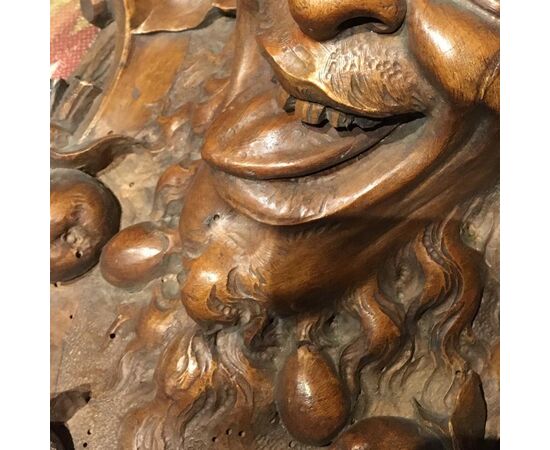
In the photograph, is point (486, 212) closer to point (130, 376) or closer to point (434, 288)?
point (434, 288)

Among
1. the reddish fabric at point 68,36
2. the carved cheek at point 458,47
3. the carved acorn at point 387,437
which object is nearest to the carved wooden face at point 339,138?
the carved cheek at point 458,47

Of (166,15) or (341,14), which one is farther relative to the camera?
(166,15)

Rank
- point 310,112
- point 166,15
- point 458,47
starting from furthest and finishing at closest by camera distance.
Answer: point 166,15
point 310,112
point 458,47

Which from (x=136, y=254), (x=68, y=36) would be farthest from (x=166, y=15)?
(x=136, y=254)

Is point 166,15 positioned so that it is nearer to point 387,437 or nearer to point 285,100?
point 285,100

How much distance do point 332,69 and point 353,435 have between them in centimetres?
34

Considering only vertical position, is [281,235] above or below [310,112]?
below

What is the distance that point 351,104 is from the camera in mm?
609

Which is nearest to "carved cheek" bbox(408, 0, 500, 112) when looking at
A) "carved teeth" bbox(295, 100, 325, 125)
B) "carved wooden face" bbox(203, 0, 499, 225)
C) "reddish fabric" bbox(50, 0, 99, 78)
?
"carved wooden face" bbox(203, 0, 499, 225)

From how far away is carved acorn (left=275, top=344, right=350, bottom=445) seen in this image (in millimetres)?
717

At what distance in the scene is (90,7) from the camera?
2.93 ft

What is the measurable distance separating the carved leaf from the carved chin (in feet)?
0.75

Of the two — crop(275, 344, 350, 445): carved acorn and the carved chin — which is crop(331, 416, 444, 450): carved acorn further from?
the carved chin

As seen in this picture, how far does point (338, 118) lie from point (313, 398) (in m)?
0.27
